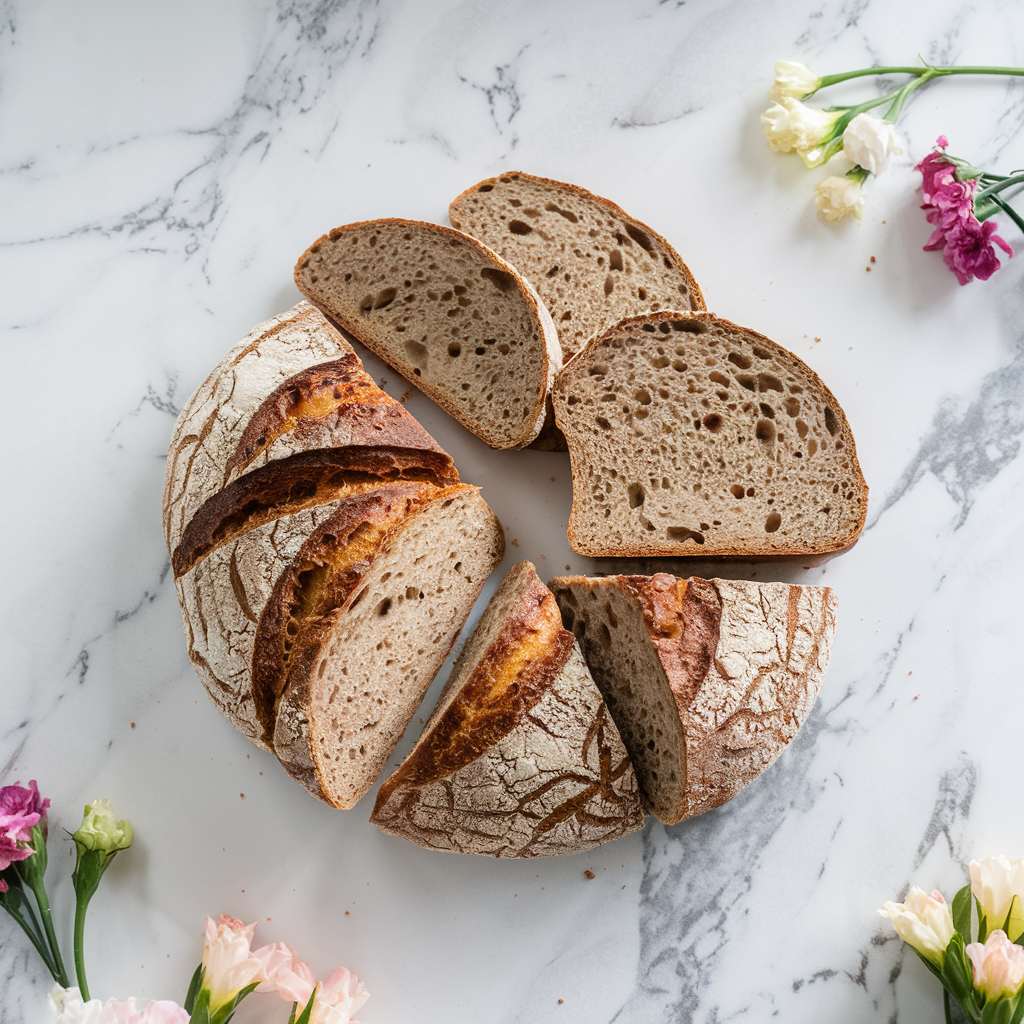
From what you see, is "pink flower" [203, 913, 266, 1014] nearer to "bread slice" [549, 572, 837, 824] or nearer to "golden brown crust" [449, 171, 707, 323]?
"bread slice" [549, 572, 837, 824]

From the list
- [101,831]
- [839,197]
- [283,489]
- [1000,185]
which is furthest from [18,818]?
[1000,185]

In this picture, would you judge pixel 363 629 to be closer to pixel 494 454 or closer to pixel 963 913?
pixel 494 454

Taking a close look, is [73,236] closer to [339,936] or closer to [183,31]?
[183,31]

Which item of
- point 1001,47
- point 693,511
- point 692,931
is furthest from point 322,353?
point 1001,47

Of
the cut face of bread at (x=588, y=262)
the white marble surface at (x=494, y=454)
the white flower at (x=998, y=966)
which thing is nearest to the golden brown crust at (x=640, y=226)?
the cut face of bread at (x=588, y=262)

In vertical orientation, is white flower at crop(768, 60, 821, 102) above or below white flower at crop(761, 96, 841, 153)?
above

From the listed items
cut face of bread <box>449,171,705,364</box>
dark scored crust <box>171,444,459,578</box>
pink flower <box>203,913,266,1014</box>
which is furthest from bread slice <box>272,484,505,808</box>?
cut face of bread <box>449,171,705,364</box>
